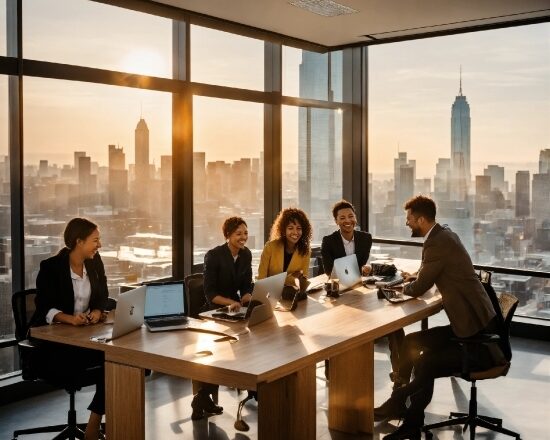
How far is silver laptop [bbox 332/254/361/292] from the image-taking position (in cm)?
574

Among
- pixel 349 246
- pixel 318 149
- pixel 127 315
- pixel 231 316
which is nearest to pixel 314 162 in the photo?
pixel 318 149

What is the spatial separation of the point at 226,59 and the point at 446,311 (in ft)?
12.5

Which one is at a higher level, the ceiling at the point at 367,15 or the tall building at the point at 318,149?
the ceiling at the point at 367,15

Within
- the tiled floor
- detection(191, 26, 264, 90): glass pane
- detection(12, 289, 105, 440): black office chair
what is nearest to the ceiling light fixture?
detection(191, 26, 264, 90): glass pane


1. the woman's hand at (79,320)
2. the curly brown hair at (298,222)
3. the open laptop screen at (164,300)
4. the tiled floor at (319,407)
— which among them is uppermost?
the curly brown hair at (298,222)

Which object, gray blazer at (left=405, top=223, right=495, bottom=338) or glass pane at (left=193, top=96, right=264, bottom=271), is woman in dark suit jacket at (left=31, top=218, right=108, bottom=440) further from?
glass pane at (left=193, top=96, right=264, bottom=271)

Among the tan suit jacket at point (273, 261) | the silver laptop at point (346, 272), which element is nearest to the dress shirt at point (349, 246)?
the silver laptop at point (346, 272)

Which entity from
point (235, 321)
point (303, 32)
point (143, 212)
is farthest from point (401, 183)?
point (235, 321)

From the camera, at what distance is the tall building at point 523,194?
7.78 metres

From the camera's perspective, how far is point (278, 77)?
805cm

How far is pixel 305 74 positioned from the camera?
8.61 m

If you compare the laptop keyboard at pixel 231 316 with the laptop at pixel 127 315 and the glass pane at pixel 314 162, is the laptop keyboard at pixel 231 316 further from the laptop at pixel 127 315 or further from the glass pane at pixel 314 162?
the glass pane at pixel 314 162

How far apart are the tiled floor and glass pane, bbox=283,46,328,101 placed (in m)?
3.39

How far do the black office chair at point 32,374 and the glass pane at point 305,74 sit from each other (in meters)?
4.34
